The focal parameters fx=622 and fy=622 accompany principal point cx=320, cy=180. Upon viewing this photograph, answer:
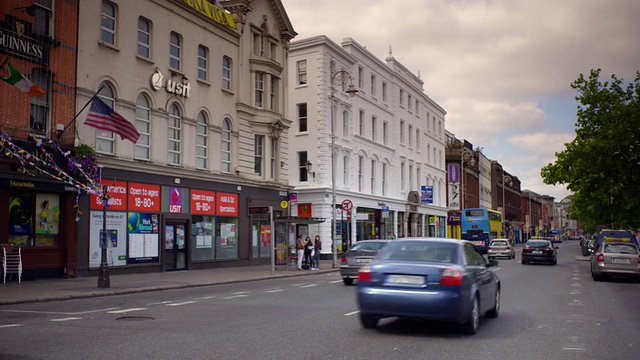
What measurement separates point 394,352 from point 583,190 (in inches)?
1345

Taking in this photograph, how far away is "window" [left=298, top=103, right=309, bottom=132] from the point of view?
4384 cm

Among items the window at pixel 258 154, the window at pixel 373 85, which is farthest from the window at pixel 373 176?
the window at pixel 258 154

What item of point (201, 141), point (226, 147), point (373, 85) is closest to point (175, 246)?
point (201, 141)

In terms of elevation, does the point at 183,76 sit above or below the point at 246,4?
below

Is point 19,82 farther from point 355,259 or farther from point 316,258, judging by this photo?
point 316,258

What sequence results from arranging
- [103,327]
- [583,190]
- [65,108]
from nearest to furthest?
[103,327], [65,108], [583,190]

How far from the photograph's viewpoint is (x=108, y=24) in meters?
24.8

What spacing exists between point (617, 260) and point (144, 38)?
68.5ft

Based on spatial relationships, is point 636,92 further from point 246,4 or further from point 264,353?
point 264,353

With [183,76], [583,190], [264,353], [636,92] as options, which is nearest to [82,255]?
[183,76]

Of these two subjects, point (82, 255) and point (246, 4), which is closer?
point (82, 255)

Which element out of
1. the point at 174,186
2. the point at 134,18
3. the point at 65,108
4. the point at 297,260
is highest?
the point at 134,18

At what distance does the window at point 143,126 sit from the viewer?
26.0 m

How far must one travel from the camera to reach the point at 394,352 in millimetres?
8117
